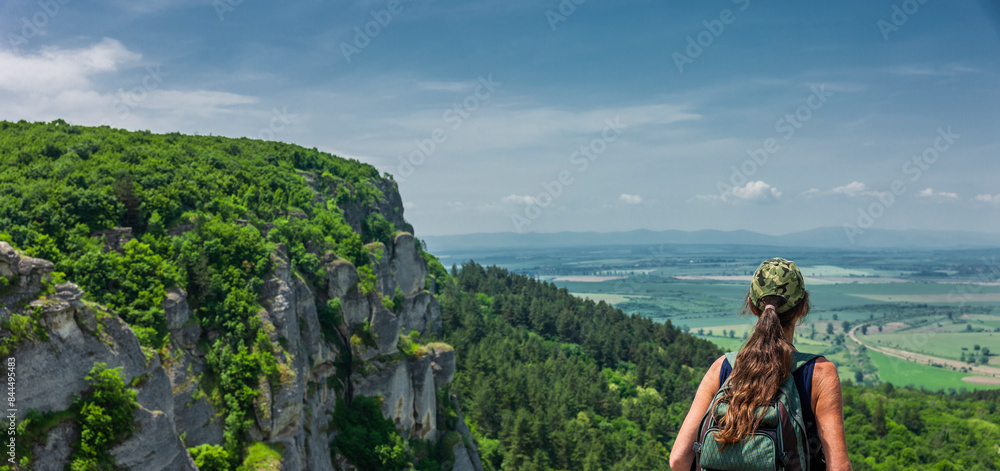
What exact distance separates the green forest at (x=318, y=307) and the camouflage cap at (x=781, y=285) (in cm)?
2263

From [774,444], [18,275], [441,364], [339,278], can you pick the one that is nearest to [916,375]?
[441,364]

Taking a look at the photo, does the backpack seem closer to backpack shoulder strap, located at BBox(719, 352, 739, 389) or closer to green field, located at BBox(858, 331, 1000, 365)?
backpack shoulder strap, located at BBox(719, 352, 739, 389)

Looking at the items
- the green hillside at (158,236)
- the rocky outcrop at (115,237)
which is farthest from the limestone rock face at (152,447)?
the rocky outcrop at (115,237)

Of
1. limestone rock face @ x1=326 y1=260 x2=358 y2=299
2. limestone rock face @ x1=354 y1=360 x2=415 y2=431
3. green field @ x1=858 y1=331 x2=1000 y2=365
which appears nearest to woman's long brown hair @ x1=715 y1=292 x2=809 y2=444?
limestone rock face @ x1=354 y1=360 x2=415 y2=431

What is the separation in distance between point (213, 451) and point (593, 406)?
5513 cm

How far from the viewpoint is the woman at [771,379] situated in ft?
13.6

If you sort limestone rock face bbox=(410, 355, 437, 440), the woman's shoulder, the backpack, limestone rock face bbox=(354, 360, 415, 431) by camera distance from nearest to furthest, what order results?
the backpack, the woman's shoulder, limestone rock face bbox=(354, 360, 415, 431), limestone rock face bbox=(410, 355, 437, 440)

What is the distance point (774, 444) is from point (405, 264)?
69389 millimetres

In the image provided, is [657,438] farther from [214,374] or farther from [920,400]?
[214,374]

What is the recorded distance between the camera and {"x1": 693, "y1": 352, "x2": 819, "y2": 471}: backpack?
4109 millimetres

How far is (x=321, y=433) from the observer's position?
36.8 m

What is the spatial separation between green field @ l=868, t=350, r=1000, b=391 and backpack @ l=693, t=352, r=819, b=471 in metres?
157

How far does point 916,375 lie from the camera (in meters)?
148

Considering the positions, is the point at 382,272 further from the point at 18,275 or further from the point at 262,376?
the point at 18,275
